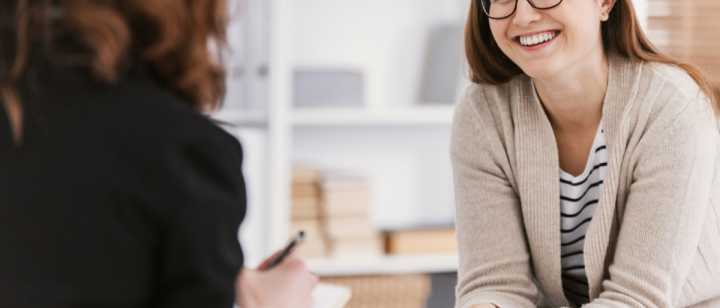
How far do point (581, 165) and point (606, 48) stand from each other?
193 mm

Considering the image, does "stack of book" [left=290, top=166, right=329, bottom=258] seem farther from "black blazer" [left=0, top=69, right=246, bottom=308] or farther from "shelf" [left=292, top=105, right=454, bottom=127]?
"black blazer" [left=0, top=69, right=246, bottom=308]

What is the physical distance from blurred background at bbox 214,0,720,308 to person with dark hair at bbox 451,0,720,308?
0.94 meters

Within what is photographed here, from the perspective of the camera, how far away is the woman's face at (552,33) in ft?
3.91

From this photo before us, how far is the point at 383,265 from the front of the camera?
7.93 ft

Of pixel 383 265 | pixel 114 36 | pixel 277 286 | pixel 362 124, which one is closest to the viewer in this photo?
pixel 114 36

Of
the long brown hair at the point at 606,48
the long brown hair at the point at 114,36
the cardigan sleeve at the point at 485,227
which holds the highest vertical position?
the long brown hair at the point at 114,36

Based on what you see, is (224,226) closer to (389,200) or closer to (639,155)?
(639,155)

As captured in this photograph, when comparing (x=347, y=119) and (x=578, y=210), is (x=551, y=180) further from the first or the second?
(x=347, y=119)

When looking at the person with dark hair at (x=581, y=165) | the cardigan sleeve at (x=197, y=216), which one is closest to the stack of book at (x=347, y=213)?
the person with dark hair at (x=581, y=165)

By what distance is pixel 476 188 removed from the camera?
4.49 ft

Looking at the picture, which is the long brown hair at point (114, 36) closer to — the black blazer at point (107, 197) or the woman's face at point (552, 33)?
the black blazer at point (107, 197)

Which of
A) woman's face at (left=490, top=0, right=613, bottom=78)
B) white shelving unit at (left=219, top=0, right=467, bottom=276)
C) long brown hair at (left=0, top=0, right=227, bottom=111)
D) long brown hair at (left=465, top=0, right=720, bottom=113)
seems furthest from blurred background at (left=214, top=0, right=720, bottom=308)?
long brown hair at (left=0, top=0, right=227, bottom=111)

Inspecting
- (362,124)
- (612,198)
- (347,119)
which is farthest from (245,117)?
(612,198)

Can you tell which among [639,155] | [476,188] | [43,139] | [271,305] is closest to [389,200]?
[476,188]
